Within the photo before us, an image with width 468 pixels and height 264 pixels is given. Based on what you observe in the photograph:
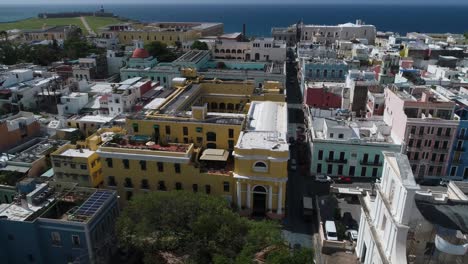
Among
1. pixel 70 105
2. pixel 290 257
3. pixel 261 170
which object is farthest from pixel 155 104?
pixel 290 257

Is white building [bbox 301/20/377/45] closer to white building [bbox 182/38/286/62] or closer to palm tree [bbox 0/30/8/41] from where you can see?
white building [bbox 182/38/286/62]

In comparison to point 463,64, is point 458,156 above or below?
below

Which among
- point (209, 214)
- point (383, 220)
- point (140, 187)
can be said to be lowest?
point (140, 187)

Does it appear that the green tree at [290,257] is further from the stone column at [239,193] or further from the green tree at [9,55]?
the green tree at [9,55]

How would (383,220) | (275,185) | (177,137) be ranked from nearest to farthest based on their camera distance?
(383,220), (275,185), (177,137)

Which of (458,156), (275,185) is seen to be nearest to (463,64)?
(458,156)

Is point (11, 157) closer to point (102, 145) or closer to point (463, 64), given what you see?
point (102, 145)

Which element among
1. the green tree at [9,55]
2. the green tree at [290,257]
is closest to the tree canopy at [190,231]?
the green tree at [290,257]

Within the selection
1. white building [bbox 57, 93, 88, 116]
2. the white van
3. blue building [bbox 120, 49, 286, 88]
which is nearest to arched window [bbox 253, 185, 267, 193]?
the white van
